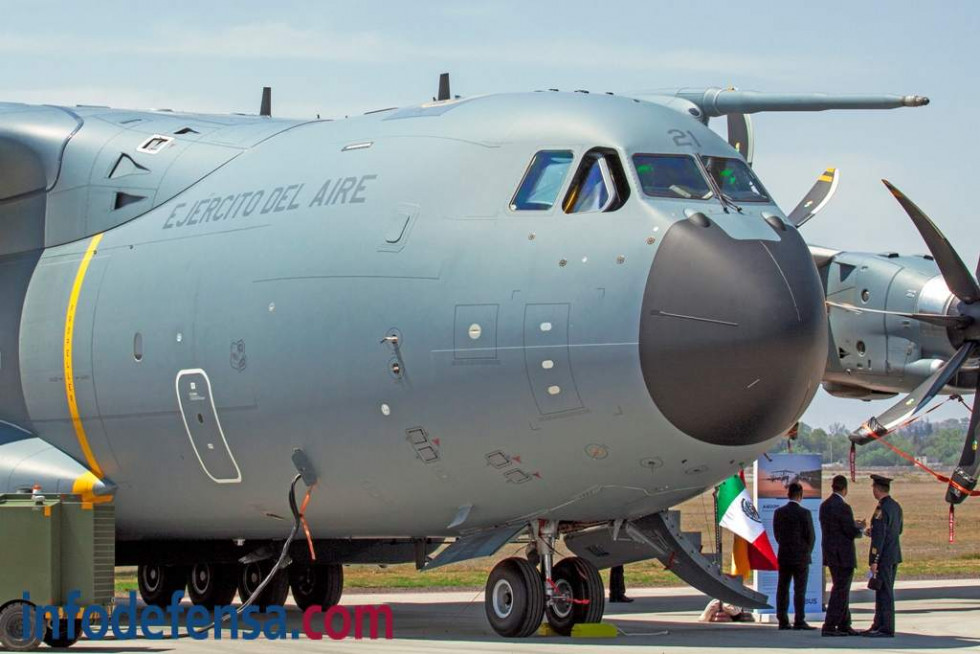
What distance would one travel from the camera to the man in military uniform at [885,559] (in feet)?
53.3

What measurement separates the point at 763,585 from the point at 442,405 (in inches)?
262

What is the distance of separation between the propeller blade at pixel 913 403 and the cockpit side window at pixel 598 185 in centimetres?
738

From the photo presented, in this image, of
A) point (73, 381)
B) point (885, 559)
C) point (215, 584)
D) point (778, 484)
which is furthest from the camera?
point (215, 584)

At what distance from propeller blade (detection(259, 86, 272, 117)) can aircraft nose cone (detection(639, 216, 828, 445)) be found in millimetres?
8506

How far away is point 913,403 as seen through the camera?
21.1 meters

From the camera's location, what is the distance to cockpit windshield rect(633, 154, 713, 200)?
14.1 metres

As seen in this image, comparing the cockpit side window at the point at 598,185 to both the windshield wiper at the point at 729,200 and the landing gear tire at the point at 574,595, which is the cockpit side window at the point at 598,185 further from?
the landing gear tire at the point at 574,595

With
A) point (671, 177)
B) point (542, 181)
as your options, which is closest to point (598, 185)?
point (542, 181)

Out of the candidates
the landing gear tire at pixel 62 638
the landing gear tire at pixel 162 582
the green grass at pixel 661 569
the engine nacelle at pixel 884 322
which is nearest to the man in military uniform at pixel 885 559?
the green grass at pixel 661 569

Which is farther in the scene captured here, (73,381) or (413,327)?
(73,381)

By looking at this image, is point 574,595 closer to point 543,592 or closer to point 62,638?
point 543,592

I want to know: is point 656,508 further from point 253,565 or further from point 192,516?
point 253,565

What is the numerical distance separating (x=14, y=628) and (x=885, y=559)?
776 centimetres

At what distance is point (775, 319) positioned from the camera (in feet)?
43.7
